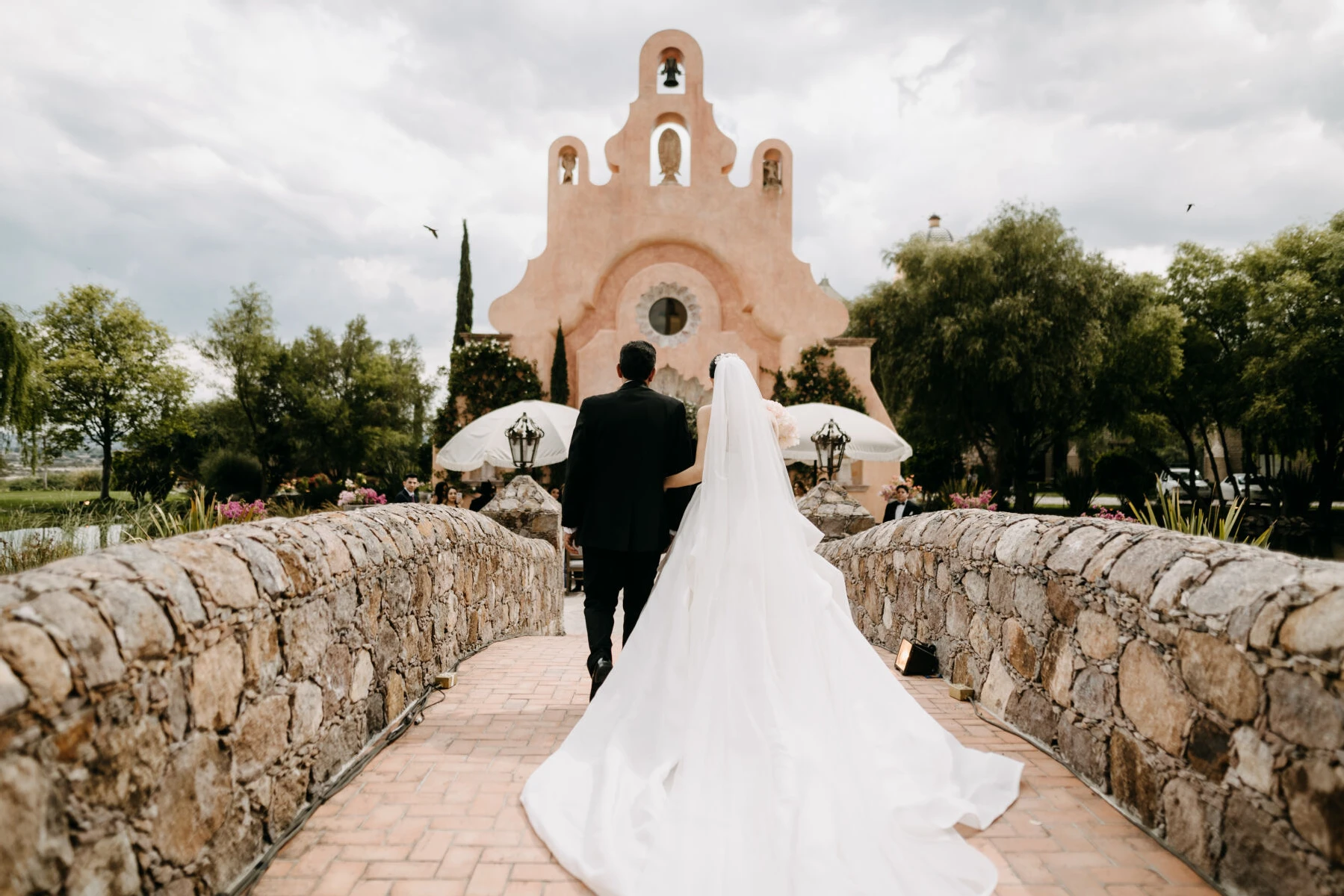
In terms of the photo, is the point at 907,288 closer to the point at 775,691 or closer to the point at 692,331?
the point at 692,331

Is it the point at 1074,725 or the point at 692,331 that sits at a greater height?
the point at 692,331

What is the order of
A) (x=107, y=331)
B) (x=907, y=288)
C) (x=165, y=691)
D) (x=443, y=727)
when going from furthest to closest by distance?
1. (x=107, y=331)
2. (x=907, y=288)
3. (x=443, y=727)
4. (x=165, y=691)

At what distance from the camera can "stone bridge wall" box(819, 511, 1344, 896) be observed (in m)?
2.08

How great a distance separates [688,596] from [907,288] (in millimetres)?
20630

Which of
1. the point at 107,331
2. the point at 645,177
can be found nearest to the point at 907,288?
the point at 645,177

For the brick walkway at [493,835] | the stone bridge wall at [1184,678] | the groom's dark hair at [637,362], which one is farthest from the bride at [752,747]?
the stone bridge wall at [1184,678]

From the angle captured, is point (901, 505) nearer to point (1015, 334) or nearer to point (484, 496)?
point (484, 496)

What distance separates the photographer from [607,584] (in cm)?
438

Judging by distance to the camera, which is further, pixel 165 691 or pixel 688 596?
pixel 688 596

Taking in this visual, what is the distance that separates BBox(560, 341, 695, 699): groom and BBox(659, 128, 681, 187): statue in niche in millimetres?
16810

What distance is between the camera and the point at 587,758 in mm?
3328

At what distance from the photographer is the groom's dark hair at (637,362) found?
172 inches

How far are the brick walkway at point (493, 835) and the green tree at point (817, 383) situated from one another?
1539 centimetres

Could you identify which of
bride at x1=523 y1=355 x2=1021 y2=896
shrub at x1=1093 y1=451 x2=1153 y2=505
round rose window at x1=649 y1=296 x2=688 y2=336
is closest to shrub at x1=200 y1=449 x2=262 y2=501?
round rose window at x1=649 y1=296 x2=688 y2=336
